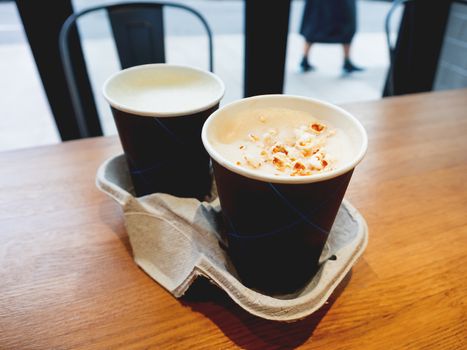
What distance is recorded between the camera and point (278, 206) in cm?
41

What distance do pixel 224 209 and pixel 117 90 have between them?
0.31 metres

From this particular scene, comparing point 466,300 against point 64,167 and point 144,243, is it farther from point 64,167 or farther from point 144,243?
point 64,167

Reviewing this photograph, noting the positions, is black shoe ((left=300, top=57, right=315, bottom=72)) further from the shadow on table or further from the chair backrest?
the shadow on table

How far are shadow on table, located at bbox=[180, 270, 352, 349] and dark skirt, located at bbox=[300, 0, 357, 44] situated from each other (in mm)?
3441

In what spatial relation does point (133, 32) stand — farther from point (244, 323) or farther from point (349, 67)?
point (349, 67)

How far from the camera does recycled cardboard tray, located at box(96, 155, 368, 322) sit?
48 cm

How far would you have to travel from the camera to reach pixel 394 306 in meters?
0.54

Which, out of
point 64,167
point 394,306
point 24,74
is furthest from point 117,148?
point 24,74

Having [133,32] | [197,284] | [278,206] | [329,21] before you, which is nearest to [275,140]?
[278,206]

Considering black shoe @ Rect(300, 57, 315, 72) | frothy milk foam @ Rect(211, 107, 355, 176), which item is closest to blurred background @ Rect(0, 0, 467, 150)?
black shoe @ Rect(300, 57, 315, 72)

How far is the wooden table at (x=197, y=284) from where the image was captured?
1.63 feet

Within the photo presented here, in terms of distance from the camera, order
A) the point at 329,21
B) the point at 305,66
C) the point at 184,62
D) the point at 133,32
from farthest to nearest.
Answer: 1. the point at 184,62
2. the point at 305,66
3. the point at 329,21
4. the point at 133,32

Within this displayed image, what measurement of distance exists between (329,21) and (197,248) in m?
3.49

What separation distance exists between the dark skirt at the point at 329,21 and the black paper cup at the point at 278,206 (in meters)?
3.34
